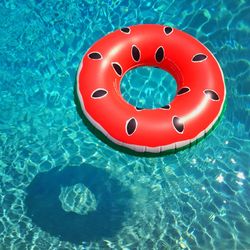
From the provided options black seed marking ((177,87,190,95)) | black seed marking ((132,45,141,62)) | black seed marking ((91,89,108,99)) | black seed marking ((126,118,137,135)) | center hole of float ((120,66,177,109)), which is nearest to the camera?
black seed marking ((126,118,137,135))

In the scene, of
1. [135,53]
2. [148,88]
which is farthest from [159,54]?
[148,88]

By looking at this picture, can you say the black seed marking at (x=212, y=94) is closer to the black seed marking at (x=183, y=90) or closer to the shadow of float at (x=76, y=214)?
the black seed marking at (x=183, y=90)

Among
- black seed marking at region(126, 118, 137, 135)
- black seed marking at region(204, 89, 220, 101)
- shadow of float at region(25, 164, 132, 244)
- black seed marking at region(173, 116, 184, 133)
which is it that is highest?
black seed marking at region(204, 89, 220, 101)

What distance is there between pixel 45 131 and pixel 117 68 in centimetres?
106

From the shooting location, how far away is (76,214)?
430 centimetres

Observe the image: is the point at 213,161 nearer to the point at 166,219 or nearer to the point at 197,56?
the point at 166,219

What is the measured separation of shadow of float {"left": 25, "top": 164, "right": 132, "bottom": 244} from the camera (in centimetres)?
421

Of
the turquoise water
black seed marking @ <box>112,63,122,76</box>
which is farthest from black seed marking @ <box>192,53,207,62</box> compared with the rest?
the turquoise water

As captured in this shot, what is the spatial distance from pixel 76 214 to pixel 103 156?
0.56 m

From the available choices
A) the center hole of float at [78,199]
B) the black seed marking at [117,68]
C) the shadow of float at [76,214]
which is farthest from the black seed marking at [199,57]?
the center hole of float at [78,199]

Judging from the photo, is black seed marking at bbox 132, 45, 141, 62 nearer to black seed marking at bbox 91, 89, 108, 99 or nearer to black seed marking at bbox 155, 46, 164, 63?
black seed marking at bbox 155, 46, 164, 63

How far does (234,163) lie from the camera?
4.54 meters

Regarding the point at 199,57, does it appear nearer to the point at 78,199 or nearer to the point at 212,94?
the point at 212,94

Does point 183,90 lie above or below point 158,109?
above
